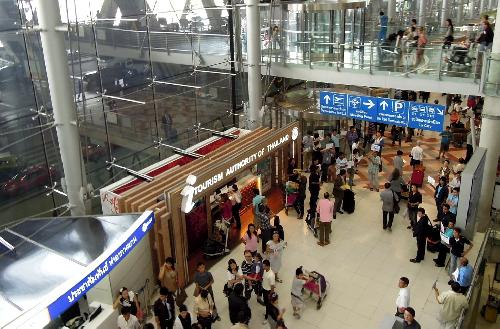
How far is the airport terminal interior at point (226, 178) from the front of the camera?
8.09 m

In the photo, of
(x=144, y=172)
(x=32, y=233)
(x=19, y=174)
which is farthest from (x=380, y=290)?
(x=19, y=174)

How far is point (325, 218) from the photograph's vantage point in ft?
35.1

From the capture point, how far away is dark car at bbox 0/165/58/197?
9.42 meters

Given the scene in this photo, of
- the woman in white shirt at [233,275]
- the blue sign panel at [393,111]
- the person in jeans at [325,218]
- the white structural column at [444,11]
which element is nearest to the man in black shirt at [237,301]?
the woman in white shirt at [233,275]

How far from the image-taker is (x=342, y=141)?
15.6 metres

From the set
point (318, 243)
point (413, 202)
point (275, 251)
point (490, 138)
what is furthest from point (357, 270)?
A: point (490, 138)

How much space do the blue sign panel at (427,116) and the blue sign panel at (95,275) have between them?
6568mm

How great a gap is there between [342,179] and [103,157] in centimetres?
574

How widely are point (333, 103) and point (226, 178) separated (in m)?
3.92

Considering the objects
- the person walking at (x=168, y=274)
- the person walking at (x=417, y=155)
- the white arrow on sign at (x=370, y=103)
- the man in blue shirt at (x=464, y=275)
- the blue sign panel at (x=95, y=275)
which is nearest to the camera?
the blue sign panel at (x=95, y=275)

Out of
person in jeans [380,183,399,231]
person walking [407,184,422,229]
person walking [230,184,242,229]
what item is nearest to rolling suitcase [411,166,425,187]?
person in jeans [380,183,399,231]

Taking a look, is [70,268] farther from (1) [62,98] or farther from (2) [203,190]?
(1) [62,98]

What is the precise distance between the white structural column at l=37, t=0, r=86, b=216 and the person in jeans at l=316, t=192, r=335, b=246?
4.92 m

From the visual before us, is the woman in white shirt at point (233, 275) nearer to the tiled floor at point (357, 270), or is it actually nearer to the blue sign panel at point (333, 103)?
the tiled floor at point (357, 270)
